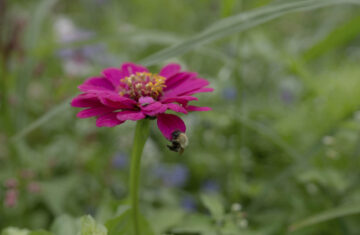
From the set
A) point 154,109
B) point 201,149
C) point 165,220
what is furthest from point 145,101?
point 201,149

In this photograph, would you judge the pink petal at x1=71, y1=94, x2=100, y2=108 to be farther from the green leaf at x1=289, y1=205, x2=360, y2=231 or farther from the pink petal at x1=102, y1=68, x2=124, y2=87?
the green leaf at x1=289, y1=205, x2=360, y2=231

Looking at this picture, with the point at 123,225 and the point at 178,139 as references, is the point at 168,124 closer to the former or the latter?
the point at 178,139

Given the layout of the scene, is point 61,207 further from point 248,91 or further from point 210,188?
point 248,91

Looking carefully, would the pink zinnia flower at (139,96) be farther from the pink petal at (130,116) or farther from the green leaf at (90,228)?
the green leaf at (90,228)

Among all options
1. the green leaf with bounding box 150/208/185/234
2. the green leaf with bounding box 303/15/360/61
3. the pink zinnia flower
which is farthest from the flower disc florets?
the green leaf with bounding box 303/15/360/61

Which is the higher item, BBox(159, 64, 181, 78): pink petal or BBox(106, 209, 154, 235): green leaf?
BBox(159, 64, 181, 78): pink petal

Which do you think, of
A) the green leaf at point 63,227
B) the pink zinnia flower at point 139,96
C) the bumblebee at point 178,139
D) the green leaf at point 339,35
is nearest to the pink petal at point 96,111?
the pink zinnia flower at point 139,96

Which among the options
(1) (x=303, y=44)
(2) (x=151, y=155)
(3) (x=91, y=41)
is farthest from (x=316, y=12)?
(3) (x=91, y=41)
